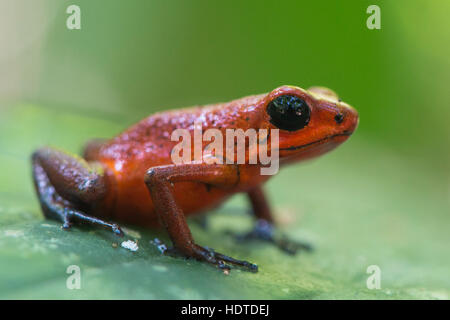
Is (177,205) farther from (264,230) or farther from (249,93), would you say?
(249,93)

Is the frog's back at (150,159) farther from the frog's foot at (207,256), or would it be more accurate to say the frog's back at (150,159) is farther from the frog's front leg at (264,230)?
the frog's front leg at (264,230)

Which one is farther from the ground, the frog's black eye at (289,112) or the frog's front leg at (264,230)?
the frog's black eye at (289,112)

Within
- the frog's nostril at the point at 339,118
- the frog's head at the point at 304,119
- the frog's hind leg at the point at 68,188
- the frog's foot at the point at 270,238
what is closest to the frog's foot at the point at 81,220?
the frog's hind leg at the point at 68,188

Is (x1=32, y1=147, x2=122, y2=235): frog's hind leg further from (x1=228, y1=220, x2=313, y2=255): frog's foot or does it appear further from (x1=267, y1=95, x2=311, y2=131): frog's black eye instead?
(x1=228, y1=220, x2=313, y2=255): frog's foot

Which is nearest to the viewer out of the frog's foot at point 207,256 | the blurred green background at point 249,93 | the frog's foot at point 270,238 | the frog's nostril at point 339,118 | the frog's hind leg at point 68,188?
the blurred green background at point 249,93

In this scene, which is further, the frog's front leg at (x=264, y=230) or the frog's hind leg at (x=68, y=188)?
the frog's front leg at (x=264, y=230)

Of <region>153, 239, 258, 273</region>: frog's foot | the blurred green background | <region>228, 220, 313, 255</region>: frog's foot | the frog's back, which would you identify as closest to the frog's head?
the frog's back

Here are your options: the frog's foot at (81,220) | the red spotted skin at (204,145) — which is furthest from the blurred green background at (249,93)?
the red spotted skin at (204,145)

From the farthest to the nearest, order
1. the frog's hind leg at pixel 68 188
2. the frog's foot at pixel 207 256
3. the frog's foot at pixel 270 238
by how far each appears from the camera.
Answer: the frog's foot at pixel 270 238, the frog's hind leg at pixel 68 188, the frog's foot at pixel 207 256

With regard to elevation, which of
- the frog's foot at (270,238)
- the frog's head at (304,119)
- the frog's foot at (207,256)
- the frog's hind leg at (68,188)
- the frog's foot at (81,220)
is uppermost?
the frog's head at (304,119)
